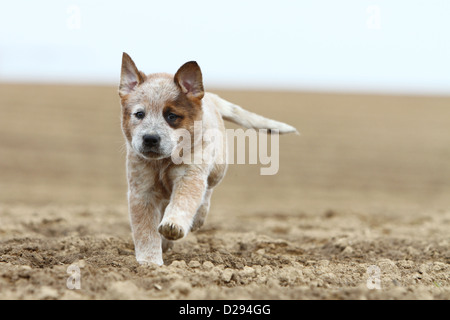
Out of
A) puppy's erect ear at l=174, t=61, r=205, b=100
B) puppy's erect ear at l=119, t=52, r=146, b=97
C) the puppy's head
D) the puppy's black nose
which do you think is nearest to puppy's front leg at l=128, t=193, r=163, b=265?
the puppy's head

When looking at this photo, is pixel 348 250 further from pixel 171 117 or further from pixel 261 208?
pixel 261 208

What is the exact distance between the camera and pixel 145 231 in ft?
18.5

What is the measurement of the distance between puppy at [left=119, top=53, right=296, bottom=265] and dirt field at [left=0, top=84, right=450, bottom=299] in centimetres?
37

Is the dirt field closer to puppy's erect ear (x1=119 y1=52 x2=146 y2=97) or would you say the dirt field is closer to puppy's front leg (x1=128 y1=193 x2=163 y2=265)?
puppy's front leg (x1=128 y1=193 x2=163 y2=265)

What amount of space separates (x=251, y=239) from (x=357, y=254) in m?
1.39

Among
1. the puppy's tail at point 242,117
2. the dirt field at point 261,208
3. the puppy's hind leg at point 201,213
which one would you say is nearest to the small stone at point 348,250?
the dirt field at point 261,208

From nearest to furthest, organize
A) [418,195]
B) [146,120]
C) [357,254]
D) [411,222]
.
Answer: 1. [146,120]
2. [357,254]
3. [411,222]
4. [418,195]

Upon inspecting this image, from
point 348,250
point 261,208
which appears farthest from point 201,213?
point 261,208

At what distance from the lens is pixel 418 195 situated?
1803cm

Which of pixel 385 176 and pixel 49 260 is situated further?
pixel 385 176

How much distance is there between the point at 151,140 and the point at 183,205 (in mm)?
651

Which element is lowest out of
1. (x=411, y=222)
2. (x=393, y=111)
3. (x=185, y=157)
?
(x=411, y=222)

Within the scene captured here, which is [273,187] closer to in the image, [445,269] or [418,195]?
[418,195]

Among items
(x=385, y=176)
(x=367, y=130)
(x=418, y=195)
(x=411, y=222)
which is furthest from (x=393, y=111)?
(x=411, y=222)
